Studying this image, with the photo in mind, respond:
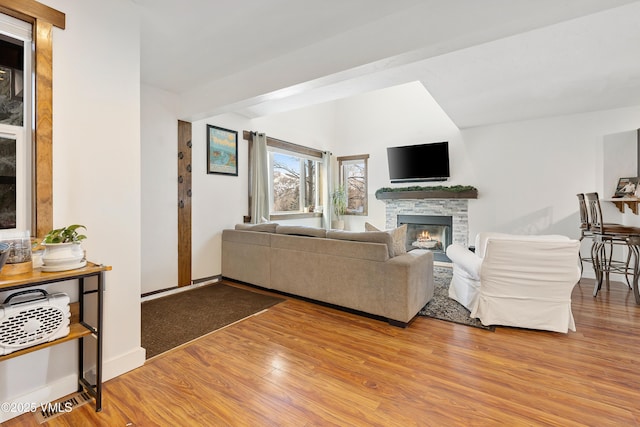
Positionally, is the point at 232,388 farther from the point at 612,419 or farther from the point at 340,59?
the point at 340,59

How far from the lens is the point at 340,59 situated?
96.4 inches

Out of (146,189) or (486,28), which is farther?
(146,189)

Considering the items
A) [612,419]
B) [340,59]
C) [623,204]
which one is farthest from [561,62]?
[612,419]

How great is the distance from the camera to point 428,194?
18.5ft

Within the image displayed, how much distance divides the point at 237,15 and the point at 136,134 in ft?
3.91

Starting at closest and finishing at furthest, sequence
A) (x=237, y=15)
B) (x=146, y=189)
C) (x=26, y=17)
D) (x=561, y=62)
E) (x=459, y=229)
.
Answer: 1. (x=26, y=17)
2. (x=237, y=15)
3. (x=561, y=62)
4. (x=146, y=189)
5. (x=459, y=229)

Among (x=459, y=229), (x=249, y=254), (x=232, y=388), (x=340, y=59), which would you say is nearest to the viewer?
(x=232, y=388)

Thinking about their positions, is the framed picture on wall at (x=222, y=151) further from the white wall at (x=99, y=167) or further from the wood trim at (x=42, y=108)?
the wood trim at (x=42, y=108)

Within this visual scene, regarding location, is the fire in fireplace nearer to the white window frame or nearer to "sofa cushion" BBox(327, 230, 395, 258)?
"sofa cushion" BBox(327, 230, 395, 258)

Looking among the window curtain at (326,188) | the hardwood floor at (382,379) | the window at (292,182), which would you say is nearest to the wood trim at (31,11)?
Result: the hardwood floor at (382,379)

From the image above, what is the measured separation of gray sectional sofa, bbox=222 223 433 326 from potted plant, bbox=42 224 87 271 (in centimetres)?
213

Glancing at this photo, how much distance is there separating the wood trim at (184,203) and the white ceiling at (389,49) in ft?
0.98

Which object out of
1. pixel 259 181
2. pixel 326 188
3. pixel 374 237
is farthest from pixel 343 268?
pixel 326 188

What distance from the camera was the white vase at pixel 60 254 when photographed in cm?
151
